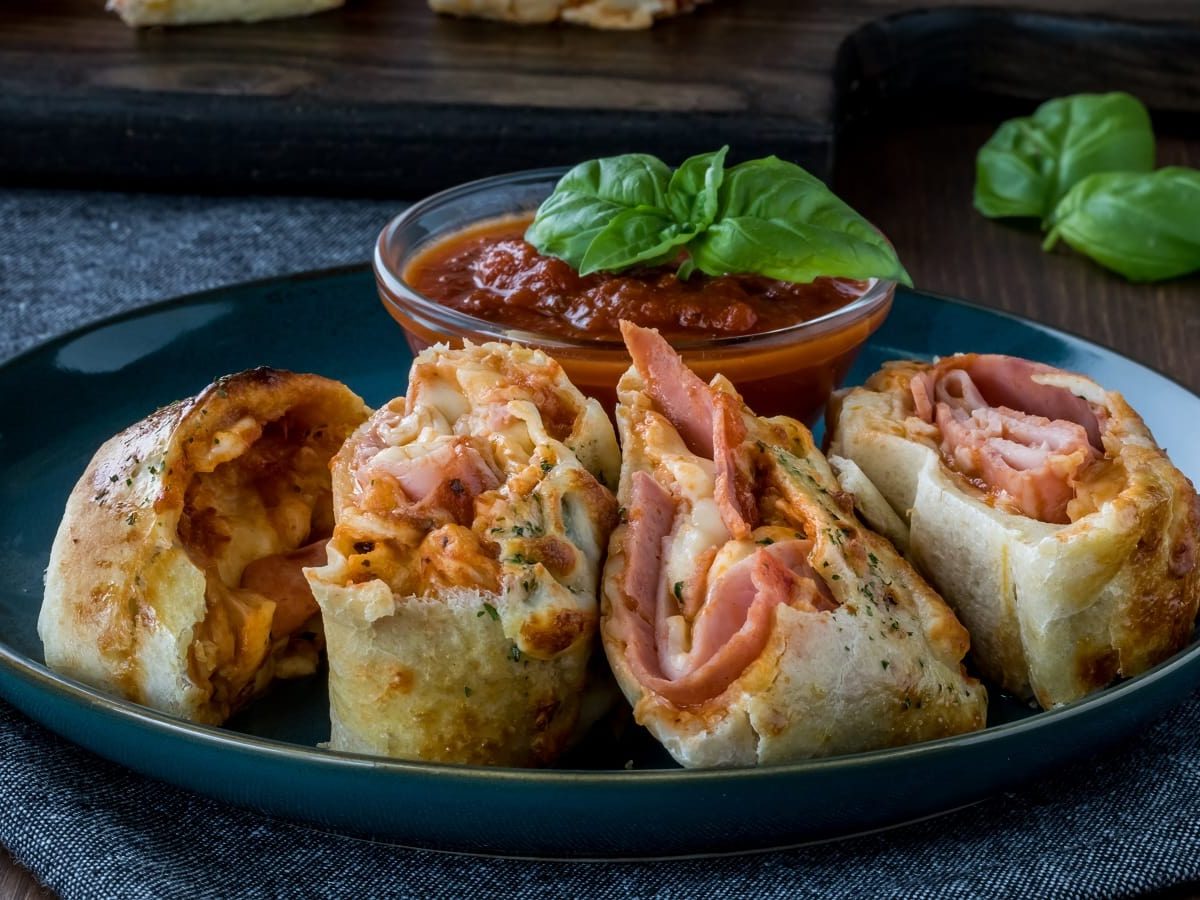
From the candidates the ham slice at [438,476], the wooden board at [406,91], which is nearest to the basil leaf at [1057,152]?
the wooden board at [406,91]

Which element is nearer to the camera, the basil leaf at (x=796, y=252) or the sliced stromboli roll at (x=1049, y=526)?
the sliced stromboli roll at (x=1049, y=526)

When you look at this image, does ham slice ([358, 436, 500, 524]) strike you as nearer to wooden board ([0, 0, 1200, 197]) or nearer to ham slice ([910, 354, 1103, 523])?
ham slice ([910, 354, 1103, 523])

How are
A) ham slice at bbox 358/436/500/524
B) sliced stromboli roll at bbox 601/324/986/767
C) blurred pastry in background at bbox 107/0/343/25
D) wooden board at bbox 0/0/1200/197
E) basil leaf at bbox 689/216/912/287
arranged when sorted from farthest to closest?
1. blurred pastry in background at bbox 107/0/343/25
2. wooden board at bbox 0/0/1200/197
3. basil leaf at bbox 689/216/912/287
4. ham slice at bbox 358/436/500/524
5. sliced stromboli roll at bbox 601/324/986/767

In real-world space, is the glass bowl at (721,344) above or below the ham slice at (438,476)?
below

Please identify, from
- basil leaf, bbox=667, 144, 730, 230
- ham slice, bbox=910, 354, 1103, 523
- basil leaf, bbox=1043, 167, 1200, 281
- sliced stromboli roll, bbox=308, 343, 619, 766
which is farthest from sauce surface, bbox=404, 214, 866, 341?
basil leaf, bbox=1043, 167, 1200, 281

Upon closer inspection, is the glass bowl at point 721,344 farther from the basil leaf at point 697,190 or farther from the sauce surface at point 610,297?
the basil leaf at point 697,190

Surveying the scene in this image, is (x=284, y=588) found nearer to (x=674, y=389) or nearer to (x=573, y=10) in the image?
(x=674, y=389)
